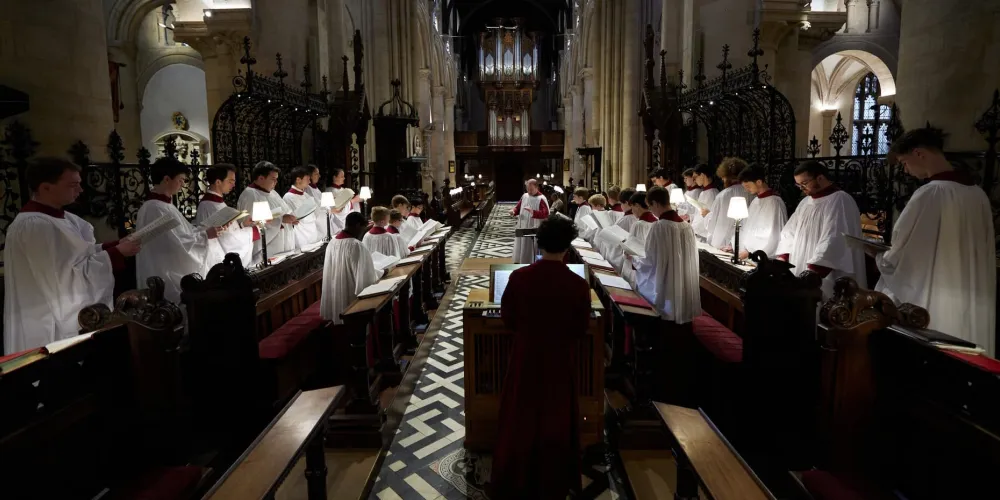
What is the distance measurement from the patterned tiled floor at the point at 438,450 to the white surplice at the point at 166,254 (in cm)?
220

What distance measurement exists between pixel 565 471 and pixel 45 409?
2.39 metres

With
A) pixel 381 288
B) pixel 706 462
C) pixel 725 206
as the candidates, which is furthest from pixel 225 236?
pixel 725 206

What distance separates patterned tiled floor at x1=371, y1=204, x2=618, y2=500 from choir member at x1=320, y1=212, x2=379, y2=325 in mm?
1102

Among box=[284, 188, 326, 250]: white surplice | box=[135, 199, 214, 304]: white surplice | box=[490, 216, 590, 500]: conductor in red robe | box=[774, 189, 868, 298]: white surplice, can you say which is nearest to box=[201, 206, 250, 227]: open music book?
box=[135, 199, 214, 304]: white surplice

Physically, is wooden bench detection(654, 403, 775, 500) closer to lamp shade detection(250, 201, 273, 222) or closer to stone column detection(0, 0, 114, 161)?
lamp shade detection(250, 201, 273, 222)

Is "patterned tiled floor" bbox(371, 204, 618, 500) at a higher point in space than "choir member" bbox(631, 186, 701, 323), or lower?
lower

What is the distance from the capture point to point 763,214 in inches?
223

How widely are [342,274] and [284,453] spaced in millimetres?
2788

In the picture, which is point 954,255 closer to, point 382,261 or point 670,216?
point 670,216

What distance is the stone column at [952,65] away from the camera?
538cm

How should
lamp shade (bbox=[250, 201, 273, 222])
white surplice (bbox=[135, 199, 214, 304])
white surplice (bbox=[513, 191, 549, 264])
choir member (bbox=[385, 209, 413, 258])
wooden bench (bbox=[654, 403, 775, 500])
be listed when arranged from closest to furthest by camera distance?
wooden bench (bbox=[654, 403, 775, 500]) < white surplice (bbox=[135, 199, 214, 304]) < lamp shade (bbox=[250, 201, 273, 222]) < choir member (bbox=[385, 209, 413, 258]) < white surplice (bbox=[513, 191, 549, 264])

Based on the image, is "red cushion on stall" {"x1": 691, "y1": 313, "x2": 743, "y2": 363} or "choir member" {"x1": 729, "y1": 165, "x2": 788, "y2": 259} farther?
"choir member" {"x1": 729, "y1": 165, "x2": 788, "y2": 259}

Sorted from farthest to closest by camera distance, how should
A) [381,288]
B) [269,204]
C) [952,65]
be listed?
[269,204]
[952,65]
[381,288]

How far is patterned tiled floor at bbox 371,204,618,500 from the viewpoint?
3512mm
